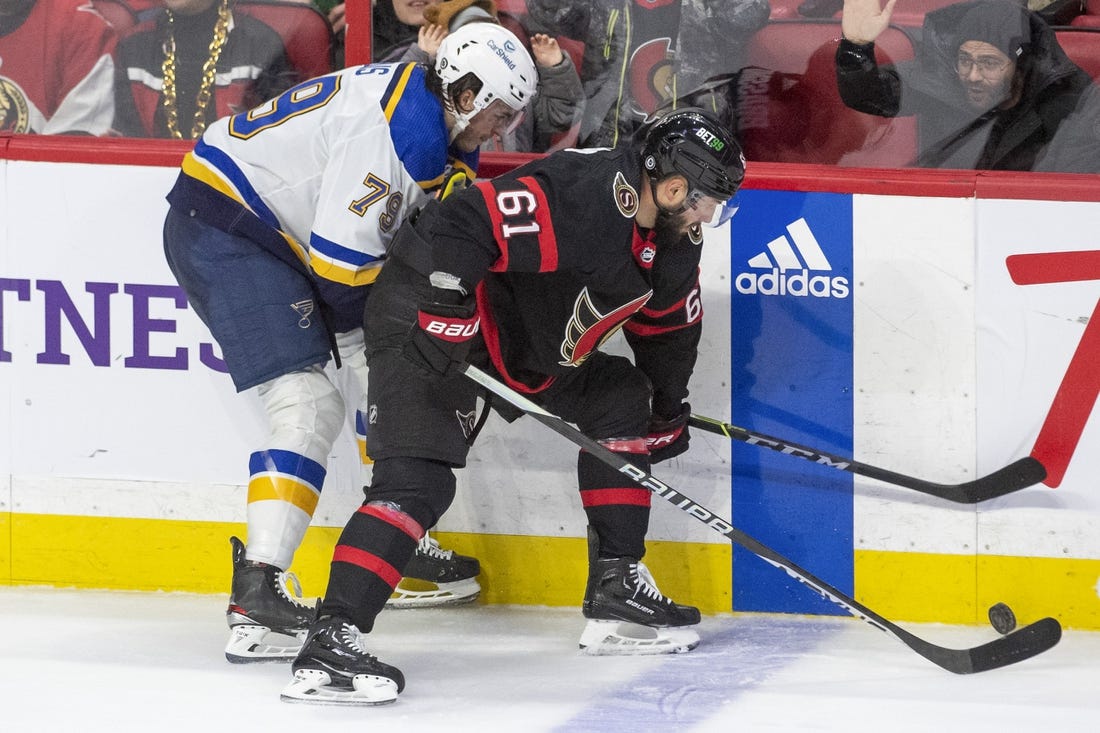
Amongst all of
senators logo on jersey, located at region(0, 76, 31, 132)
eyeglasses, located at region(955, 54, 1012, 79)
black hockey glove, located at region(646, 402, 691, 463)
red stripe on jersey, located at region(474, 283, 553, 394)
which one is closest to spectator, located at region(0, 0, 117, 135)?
senators logo on jersey, located at region(0, 76, 31, 132)

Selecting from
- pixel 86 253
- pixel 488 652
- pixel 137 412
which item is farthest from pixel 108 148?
pixel 488 652

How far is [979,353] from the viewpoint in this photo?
3.17 meters

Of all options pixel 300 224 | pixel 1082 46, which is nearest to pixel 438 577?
pixel 300 224

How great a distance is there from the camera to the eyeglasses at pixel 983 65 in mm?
3209

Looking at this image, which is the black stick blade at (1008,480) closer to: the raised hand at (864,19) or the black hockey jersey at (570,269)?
the black hockey jersey at (570,269)

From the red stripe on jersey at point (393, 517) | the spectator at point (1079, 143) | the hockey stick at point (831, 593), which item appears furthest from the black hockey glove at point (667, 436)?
the spectator at point (1079, 143)

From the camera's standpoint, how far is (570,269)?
2801 millimetres

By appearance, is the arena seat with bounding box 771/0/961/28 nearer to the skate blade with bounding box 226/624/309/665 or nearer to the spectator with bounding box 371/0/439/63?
the spectator with bounding box 371/0/439/63

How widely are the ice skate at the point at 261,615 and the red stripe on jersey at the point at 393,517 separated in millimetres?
344

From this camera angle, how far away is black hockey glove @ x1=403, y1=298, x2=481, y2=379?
8.85ft

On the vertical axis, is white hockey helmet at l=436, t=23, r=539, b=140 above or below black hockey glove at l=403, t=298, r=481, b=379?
above

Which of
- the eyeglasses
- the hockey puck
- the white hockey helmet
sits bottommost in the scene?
the hockey puck

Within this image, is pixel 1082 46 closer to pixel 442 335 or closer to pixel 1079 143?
pixel 1079 143

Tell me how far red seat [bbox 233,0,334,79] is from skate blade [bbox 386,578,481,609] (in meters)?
1.28
